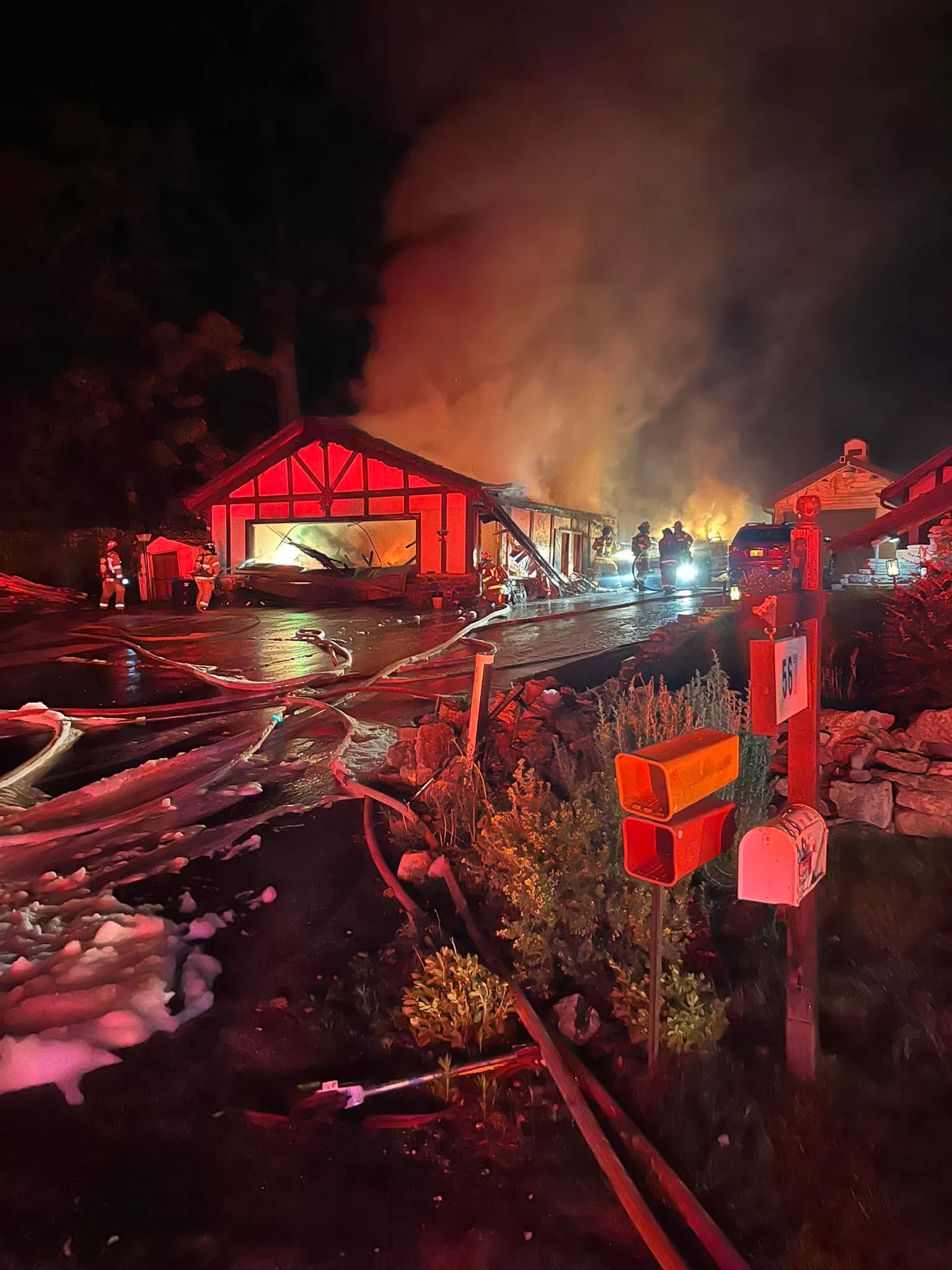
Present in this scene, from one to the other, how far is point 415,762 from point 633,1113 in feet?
10.2

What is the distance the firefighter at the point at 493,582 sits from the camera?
18.2 metres

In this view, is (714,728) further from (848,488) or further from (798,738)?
(848,488)

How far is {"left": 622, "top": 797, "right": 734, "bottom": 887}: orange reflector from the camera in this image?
2.40 metres

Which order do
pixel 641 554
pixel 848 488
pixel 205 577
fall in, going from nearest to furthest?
pixel 205 577, pixel 641 554, pixel 848 488

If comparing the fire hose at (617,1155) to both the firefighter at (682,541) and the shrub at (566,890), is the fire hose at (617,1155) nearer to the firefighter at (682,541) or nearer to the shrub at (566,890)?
the shrub at (566,890)

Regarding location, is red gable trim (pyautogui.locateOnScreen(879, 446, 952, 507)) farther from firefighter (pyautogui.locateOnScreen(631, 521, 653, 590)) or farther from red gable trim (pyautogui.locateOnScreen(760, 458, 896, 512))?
red gable trim (pyautogui.locateOnScreen(760, 458, 896, 512))

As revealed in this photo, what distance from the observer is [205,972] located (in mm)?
3328

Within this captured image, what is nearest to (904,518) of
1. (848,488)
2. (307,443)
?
(307,443)

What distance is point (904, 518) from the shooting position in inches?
129

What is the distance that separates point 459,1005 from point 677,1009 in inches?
32.5

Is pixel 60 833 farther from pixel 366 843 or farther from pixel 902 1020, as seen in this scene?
pixel 902 1020

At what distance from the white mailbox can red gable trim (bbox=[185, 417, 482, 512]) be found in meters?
17.5

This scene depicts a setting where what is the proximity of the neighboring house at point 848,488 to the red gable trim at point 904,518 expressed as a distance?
26639 millimetres

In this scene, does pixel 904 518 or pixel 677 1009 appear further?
pixel 904 518
